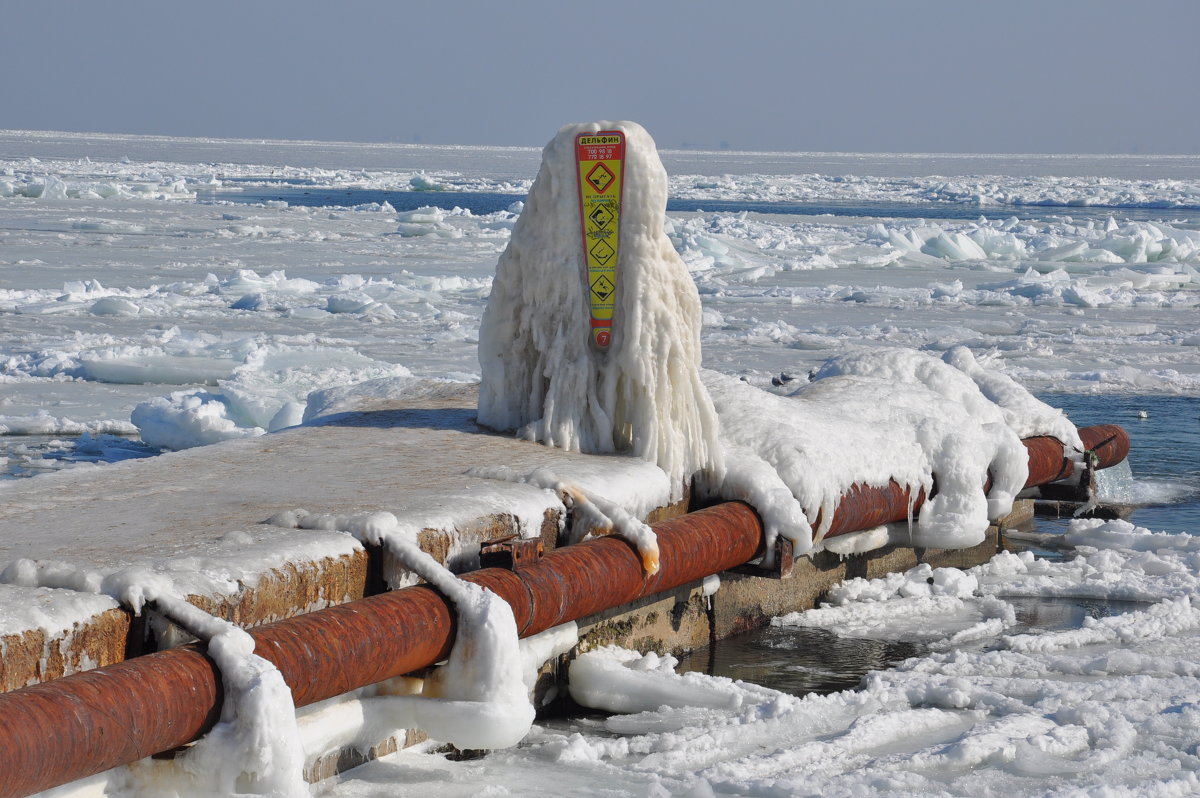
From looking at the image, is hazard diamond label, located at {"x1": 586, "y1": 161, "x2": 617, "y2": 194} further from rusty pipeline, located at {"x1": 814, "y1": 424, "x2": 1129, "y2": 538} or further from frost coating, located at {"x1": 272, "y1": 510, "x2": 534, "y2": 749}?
frost coating, located at {"x1": 272, "y1": 510, "x2": 534, "y2": 749}

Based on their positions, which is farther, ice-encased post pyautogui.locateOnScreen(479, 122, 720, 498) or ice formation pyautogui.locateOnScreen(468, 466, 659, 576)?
ice-encased post pyautogui.locateOnScreen(479, 122, 720, 498)

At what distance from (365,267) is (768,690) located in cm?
1917

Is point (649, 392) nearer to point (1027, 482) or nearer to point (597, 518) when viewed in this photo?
point (597, 518)

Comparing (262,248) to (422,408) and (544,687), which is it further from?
(544,687)

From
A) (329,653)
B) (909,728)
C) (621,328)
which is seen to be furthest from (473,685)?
(621,328)

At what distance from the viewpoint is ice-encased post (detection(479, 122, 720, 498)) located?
17.6 feet

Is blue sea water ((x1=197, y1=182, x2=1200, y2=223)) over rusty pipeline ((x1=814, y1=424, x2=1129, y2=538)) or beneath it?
beneath

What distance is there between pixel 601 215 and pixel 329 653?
2465mm

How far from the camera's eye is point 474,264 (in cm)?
2411

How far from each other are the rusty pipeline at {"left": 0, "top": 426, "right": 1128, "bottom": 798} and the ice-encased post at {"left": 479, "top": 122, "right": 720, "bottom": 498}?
432 mm

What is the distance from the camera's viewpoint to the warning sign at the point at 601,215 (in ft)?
17.7

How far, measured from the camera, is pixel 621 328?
541 centimetres

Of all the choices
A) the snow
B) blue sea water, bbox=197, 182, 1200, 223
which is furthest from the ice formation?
blue sea water, bbox=197, 182, 1200, 223

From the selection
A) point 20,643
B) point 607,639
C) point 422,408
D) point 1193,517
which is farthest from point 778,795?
point 1193,517
